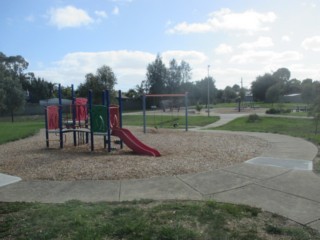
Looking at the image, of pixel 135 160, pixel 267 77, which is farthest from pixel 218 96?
pixel 135 160

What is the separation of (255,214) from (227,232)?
0.76m

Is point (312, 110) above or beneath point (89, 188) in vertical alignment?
above

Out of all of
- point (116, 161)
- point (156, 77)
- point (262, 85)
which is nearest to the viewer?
point (116, 161)

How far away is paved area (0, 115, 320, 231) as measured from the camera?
4590 millimetres

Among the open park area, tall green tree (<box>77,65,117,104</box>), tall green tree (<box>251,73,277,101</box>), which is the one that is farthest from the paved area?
tall green tree (<box>251,73,277,101</box>)

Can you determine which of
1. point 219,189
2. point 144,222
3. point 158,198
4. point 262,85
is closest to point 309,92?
point 219,189

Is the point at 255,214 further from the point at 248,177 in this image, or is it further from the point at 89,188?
the point at 89,188

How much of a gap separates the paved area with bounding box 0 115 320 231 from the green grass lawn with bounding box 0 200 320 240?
348 mm

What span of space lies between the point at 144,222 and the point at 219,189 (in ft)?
6.52

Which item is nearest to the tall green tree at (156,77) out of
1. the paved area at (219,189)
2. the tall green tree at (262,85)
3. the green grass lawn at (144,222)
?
the tall green tree at (262,85)

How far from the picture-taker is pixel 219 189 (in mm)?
5352

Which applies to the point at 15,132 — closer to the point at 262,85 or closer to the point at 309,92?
the point at 309,92

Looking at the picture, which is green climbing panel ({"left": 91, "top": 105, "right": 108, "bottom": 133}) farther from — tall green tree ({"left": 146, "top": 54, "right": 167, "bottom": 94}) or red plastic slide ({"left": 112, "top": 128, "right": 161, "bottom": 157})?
tall green tree ({"left": 146, "top": 54, "right": 167, "bottom": 94})

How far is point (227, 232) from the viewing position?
3.54m
